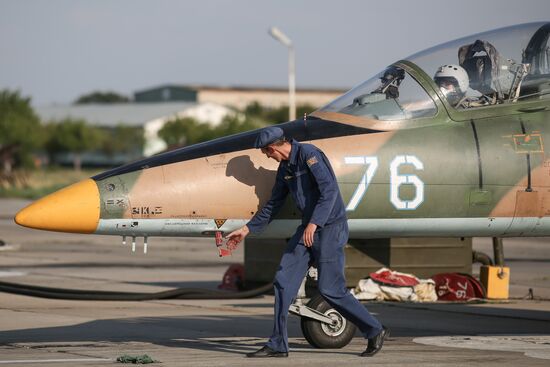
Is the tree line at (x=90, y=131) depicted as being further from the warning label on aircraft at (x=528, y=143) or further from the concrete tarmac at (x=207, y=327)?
the warning label on aircraft at (x=528, y=143)

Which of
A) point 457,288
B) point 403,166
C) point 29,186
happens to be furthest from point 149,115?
point 403,166

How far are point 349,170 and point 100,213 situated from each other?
2.16 meters

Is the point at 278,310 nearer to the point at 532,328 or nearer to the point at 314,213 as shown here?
the point at 314,213

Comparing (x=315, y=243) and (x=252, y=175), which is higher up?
(x=252, y=175)

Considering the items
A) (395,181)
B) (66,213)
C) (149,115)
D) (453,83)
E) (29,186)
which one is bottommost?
(29,186)

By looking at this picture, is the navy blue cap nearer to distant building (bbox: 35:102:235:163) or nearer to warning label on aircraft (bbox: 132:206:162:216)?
warning label on aircraft (bbox: 132:206:162:216)

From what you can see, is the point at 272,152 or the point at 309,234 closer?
the point at 309,234

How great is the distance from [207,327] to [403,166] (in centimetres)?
311

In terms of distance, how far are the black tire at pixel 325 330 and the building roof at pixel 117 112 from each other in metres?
103

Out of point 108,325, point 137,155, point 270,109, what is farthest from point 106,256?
point 270,109

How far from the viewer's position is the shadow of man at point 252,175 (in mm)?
9805

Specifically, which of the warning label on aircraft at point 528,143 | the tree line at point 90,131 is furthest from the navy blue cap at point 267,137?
the tree line at point 90,131

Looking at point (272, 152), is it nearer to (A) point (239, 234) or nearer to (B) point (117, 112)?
(A) point (239, 234)

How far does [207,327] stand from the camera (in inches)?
471
